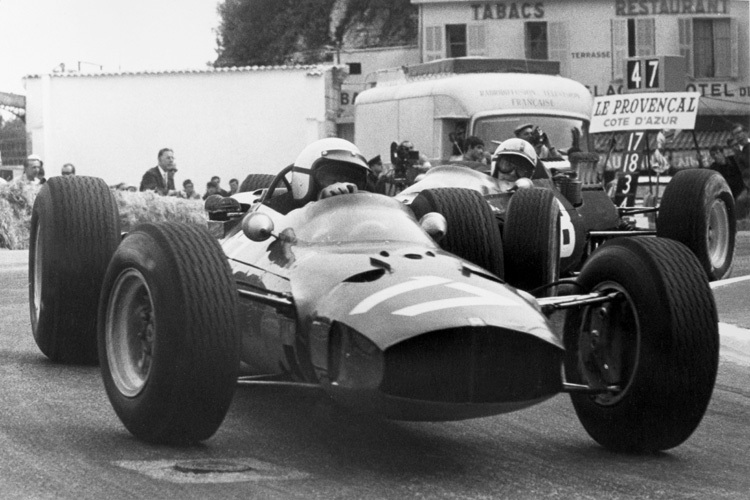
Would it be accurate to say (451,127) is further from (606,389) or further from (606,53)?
(606,53)

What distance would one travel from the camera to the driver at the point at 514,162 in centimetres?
1312

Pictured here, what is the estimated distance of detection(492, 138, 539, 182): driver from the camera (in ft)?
43.0

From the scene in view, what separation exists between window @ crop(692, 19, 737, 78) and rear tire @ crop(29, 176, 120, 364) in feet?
133

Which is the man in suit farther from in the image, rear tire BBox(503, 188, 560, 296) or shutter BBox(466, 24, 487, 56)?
shutter BBox(466, 24, 487, 56)

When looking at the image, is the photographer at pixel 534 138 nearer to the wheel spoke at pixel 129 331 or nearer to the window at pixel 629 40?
the wheel spoke at pixel 129 331

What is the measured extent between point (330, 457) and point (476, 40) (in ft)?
139

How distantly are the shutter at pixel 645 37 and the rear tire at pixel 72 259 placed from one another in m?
39.8

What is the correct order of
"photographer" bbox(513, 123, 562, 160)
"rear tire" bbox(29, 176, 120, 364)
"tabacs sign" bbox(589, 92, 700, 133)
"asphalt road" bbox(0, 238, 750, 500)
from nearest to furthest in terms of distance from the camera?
"asphalt road" bbox(0, 238, 750, 500)
"rear tire" bbox(29, 176, 120, 364)
"photographer" bbox(513, 123, 562, 160)
"tabacs sign" bbox(589, 92, 700, 133)

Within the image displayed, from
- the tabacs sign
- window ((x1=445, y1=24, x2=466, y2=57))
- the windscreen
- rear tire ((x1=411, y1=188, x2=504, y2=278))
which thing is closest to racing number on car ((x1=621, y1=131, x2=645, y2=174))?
the tabacs sign

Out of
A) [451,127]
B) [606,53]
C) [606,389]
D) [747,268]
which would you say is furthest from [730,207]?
[606,53]

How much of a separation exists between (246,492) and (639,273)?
2.00 metres

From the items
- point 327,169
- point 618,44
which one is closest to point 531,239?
point 327,169

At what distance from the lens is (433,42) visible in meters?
47.7

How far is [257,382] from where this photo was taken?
6.18 m
